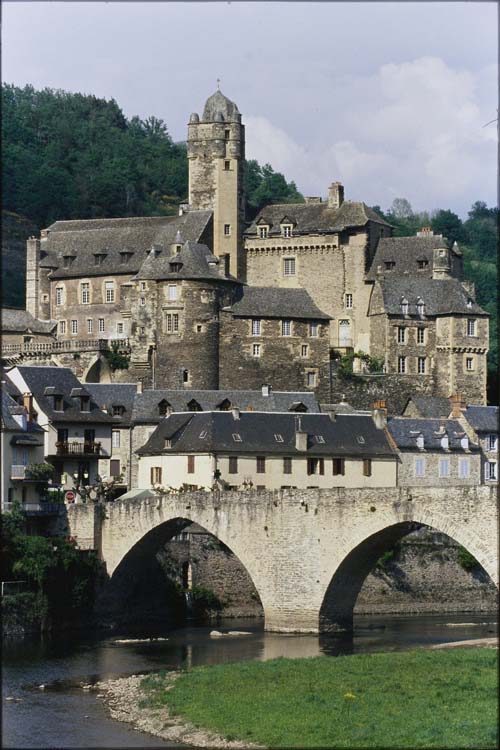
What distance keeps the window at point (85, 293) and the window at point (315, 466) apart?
1269 inches

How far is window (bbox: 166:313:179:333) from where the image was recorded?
101750 millimetres

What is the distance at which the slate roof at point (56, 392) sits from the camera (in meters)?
80.4

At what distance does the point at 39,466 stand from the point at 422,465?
72.6 ft

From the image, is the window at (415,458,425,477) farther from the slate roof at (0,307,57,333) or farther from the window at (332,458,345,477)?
the slate roof at (0,307,57,333)

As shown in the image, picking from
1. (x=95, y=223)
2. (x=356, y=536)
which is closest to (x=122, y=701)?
(x=356, y=536)

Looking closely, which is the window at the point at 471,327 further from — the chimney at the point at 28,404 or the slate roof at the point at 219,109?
the chimney at the point at 28,404

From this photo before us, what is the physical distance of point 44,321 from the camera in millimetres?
110688

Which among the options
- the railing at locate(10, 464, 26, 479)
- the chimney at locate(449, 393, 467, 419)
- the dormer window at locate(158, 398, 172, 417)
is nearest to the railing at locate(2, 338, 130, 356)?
the dormer window at locate(158, 398, 172, 417)

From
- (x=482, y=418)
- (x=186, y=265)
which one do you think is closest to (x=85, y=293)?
(x=186, y=265)

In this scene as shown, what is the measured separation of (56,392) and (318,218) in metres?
34.2

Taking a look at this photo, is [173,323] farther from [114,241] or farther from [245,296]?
[114,241]

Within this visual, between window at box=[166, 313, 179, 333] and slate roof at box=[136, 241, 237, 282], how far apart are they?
218 cm

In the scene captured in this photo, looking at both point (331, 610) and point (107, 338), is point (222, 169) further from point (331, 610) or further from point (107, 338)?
point (331, 610)

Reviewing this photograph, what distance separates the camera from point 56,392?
81062mm
